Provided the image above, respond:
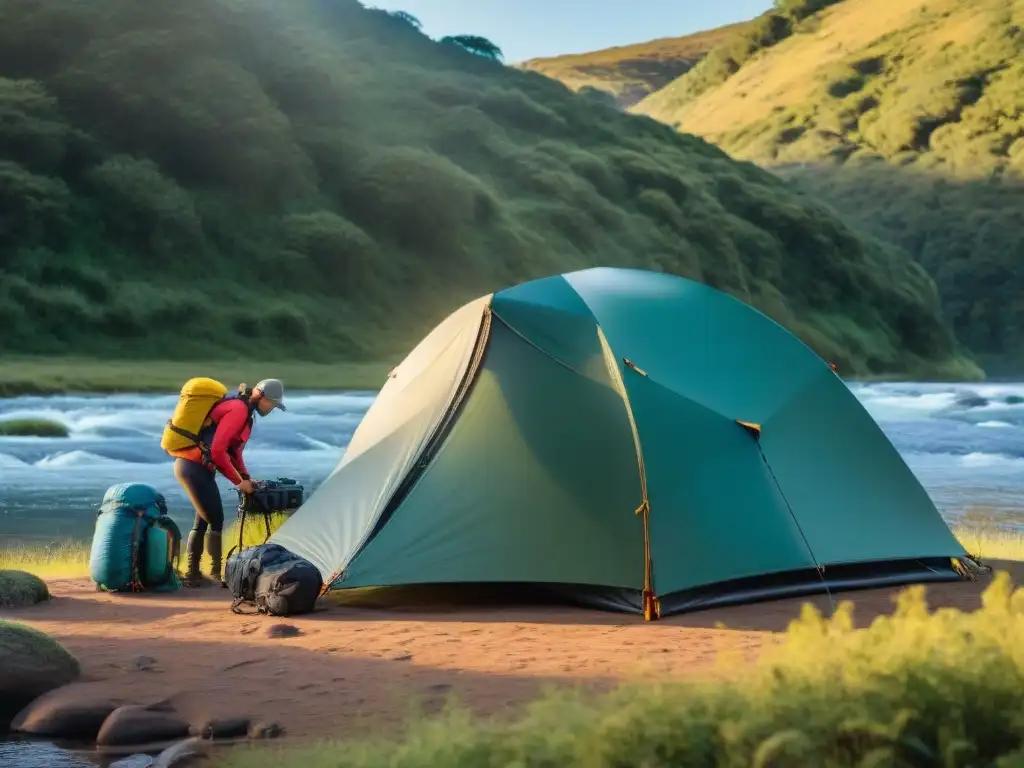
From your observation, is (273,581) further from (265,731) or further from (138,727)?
(265,731)

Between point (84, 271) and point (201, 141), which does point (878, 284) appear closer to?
point (201, 141)

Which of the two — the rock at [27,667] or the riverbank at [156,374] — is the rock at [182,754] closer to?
the rock at [27,667]

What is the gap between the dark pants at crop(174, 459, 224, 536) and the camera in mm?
11344

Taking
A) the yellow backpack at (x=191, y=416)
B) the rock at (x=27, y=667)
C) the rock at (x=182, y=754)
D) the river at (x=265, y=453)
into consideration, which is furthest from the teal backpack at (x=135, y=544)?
the rock at (x=182, y=754)

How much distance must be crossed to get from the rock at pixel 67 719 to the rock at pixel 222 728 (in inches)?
22.8

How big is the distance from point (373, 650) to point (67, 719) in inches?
86.3

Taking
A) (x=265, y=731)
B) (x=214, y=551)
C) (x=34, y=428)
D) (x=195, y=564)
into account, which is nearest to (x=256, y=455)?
(x=34, y=428)

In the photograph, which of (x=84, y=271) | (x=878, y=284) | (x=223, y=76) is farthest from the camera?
(x=878, y=284)

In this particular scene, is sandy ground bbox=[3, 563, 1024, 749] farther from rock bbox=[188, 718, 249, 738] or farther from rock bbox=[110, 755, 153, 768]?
rock bbox=[110, 755, 153, 768]

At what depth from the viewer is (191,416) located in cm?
1130

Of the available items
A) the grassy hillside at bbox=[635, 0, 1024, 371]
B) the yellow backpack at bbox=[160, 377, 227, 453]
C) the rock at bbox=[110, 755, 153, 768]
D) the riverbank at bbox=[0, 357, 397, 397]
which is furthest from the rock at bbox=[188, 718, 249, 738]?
the grassy hillside at bbox=[635, 0, 1024, 371]

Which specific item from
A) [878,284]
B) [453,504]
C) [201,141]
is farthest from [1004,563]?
[878,284]

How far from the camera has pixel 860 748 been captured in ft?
15.5

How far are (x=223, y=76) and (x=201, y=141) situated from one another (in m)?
7.38
